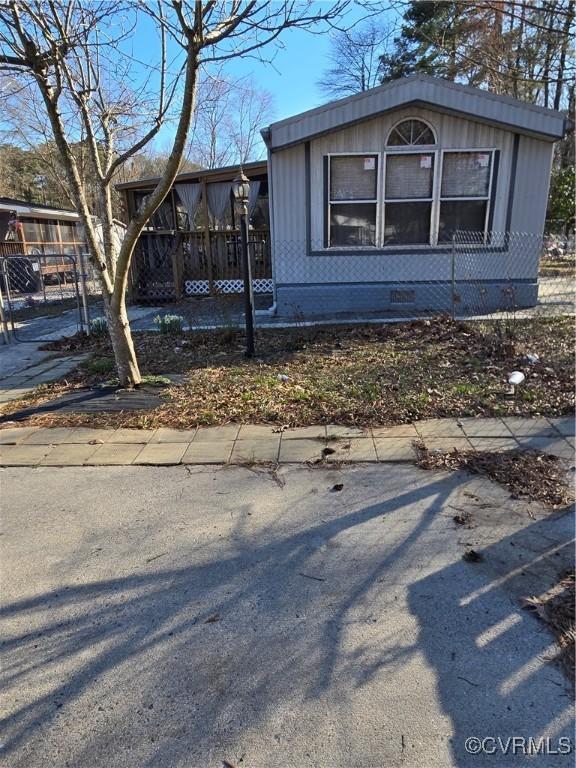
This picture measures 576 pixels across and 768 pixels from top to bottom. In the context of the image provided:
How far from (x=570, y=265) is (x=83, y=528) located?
59.2 ft

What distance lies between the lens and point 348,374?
5535 millimetres

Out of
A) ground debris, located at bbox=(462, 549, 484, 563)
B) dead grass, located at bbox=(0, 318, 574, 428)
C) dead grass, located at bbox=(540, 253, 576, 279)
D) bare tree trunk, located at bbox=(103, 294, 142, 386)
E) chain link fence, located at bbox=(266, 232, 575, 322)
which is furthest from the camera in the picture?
dead grass, located at bbox=(540, 253, 576, 279)

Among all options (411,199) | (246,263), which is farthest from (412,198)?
(246,263)

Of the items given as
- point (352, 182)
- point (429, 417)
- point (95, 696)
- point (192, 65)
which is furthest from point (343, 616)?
point (352, 182)

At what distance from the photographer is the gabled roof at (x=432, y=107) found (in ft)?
27.3

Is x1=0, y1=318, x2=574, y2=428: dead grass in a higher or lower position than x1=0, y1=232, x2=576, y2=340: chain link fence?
lower

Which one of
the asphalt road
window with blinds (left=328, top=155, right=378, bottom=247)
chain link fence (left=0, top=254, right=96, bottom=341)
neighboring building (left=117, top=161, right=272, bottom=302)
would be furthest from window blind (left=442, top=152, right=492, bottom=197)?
the asphalt road

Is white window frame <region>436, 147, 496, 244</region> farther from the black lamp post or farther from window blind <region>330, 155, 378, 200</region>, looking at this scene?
the black lamp post

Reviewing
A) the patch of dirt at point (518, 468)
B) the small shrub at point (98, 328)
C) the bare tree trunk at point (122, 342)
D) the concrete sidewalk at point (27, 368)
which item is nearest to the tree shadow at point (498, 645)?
the patch of dirt at point (518, 468)

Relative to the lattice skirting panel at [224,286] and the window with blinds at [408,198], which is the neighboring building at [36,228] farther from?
the window with blinds at [408,198]

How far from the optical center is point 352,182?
9.04 meters

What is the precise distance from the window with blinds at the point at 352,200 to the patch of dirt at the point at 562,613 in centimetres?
781

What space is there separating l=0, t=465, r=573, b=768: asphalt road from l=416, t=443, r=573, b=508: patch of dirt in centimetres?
16

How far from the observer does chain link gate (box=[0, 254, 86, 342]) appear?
884 cm
